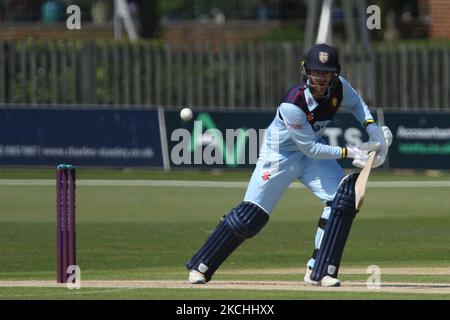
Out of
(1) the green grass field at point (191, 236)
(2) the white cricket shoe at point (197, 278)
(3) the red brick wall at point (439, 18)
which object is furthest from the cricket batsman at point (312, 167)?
(3) the red brick wall at point (439, 18)

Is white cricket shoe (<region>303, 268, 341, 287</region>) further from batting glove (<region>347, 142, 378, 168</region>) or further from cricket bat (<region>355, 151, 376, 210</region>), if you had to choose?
batting glove (<region>347, 142, 378, 168</region>)

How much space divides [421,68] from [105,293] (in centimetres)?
2120

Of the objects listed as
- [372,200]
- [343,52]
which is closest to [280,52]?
[343,52]

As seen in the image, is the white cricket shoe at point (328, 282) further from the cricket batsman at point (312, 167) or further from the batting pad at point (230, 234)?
the batting pad at point (230, 234)

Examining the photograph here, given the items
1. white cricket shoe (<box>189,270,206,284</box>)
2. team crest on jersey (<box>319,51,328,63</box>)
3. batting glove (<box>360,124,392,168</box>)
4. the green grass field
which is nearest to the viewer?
team crest on jersey (<box>319,51,328,63</box>)

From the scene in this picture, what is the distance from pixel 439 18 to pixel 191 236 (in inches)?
937

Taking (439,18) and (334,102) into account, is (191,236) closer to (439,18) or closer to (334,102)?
(334,102)

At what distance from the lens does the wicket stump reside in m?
11.6

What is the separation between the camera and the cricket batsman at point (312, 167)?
11.3 meters

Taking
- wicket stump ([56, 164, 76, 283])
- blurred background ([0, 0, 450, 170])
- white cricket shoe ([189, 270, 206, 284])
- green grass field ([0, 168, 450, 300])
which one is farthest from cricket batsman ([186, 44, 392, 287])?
blurred background ([0, 0, 450, 170])

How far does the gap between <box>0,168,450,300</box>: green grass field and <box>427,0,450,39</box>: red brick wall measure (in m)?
13.3

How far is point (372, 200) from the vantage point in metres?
23.2

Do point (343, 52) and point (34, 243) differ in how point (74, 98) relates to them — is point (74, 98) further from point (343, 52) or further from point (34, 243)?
point (34, 243)

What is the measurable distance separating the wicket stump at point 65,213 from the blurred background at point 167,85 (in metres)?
10.4
